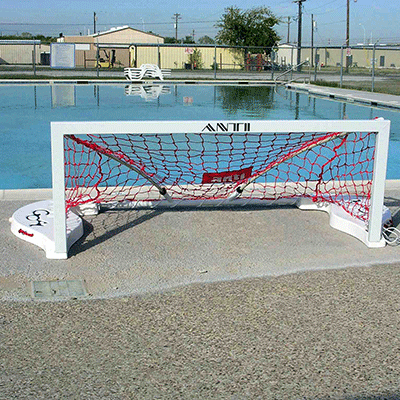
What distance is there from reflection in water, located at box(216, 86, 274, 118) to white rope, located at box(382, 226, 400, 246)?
1139 cm

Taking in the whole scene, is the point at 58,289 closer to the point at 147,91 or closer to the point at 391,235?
the point at 391,235

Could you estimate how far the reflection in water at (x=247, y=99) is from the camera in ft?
60.9

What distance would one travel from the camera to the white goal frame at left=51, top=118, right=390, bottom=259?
15.9 ft

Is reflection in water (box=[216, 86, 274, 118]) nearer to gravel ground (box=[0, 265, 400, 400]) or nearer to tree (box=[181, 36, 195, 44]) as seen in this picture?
gravel ground (box=[0, 265, 400, 400])

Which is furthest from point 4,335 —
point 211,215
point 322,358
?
point 211,215

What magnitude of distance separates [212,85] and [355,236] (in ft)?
81.4

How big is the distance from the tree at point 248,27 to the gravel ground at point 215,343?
2575 inches

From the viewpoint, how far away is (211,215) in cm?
632

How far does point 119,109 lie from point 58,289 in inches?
574

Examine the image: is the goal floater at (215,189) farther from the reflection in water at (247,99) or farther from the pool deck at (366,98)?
the pool deck at (366,98)

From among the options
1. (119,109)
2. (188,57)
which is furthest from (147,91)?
(188,57)

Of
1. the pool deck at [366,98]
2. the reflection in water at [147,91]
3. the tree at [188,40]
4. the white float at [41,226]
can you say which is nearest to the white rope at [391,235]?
the white float at [41,226]

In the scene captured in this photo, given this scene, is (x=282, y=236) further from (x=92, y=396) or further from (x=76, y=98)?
(x=76, y=98)

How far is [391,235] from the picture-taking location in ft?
18.7
